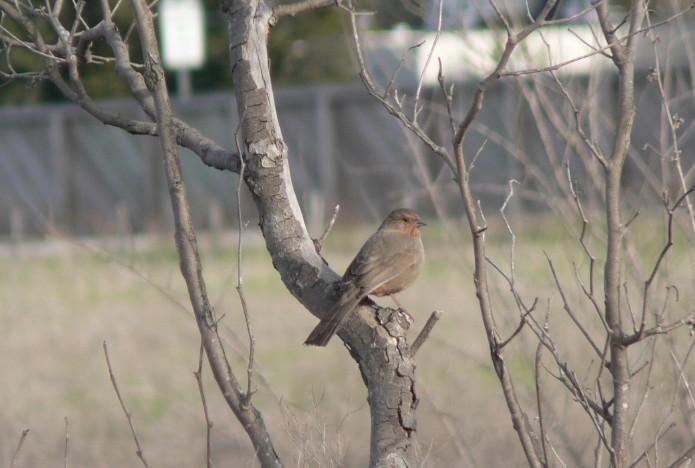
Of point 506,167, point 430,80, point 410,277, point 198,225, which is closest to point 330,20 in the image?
point 430,80

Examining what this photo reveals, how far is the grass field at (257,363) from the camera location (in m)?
5.58

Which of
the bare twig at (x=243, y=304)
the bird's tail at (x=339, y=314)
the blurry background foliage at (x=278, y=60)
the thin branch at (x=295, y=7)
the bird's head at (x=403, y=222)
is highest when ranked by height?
the blurry background foliage at (x=278, y=60)

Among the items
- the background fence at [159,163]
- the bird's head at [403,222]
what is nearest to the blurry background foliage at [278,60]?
the background fence at [159,163]

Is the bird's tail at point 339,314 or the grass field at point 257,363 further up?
the grass field at point 257,363

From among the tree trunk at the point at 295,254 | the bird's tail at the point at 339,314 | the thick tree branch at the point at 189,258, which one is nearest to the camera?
the thick tree branch at the point at 189,258

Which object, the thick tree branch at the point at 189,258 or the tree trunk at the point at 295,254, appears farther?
the tree trunk at the point at 295,254

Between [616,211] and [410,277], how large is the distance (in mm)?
2431

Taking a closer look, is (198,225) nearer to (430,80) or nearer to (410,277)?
(430,80)

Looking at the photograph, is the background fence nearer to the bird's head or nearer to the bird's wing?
the bird's head

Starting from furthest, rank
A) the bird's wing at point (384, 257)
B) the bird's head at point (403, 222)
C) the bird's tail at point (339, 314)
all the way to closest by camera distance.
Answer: the bird's head at point (403, 222), the bird's wing at point (384, 257), the bird's tail at point (339, 314)

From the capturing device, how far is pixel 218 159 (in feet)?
9.89

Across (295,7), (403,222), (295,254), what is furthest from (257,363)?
(295,7)

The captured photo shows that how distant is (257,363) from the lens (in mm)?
4922

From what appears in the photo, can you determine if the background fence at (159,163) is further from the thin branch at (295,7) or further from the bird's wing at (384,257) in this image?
the thin branch at (295,7)
